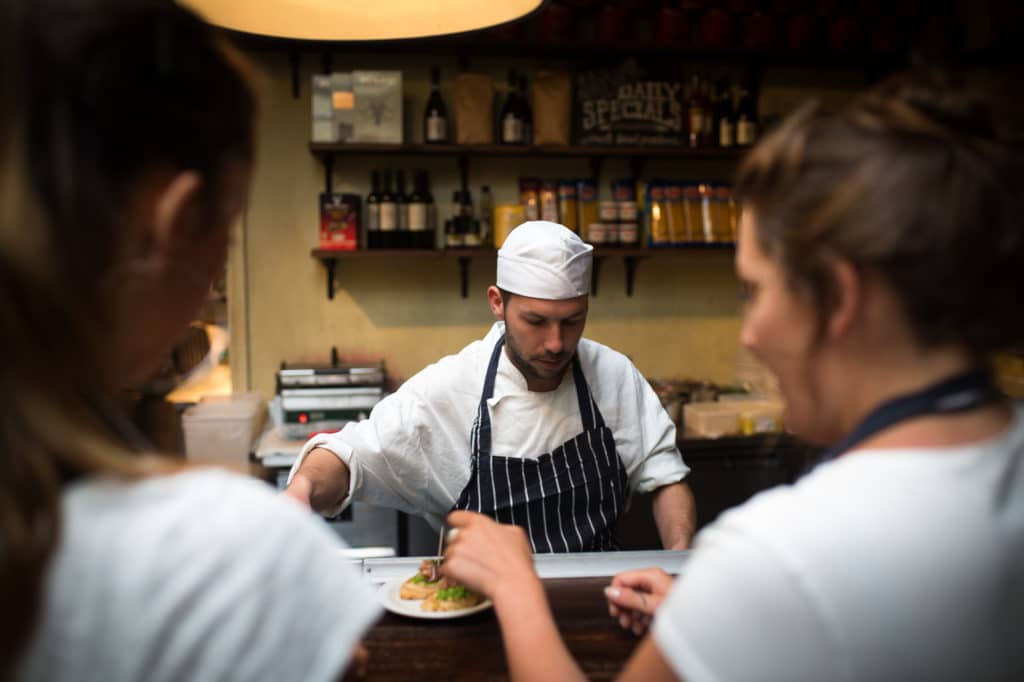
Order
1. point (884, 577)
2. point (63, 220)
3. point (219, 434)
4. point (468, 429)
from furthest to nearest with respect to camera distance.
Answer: point (219, 434), point (468, 429), point (884, 577), point (63, 220)

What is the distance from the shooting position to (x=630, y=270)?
4.01m

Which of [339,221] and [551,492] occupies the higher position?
[339,221]

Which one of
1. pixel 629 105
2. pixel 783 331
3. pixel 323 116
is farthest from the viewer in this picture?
pixel 629 105

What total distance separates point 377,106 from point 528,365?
6.56ft

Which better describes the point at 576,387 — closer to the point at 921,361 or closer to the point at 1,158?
the point at 921,361

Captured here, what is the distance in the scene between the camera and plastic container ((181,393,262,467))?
3.33 meters

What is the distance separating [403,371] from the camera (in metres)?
3.96

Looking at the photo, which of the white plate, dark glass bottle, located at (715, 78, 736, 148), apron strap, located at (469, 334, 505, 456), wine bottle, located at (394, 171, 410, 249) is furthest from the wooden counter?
dark glass bottle, located at (715, 78, 736, 148)

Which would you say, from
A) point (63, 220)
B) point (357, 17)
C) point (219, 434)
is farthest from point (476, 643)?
point (219, 434)

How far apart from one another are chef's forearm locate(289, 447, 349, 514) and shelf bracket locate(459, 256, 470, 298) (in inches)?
82.4

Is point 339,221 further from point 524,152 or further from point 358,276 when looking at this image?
point 524,152

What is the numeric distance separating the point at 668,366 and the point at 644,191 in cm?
92

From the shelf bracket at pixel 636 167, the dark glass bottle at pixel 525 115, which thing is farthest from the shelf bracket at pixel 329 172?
the shelf bracket at pixel 636 167

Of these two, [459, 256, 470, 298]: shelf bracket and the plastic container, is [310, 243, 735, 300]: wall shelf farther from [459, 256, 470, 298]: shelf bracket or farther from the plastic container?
the plastic container
